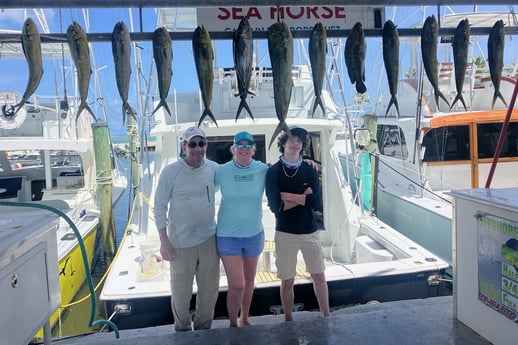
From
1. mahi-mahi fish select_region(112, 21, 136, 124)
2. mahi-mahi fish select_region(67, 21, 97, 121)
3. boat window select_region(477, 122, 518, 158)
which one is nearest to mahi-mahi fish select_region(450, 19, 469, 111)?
mahi-mahi fish select_region(112, 21, 136, 124)

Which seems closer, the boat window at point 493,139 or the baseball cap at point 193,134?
the baseball cap at point 193,134

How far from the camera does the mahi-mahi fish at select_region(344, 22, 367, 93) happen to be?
7.47ft

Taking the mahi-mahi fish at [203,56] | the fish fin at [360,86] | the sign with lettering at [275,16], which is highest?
the sign with lettering at [275,16]

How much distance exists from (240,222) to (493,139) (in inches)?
255

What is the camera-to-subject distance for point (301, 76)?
658 centimetres

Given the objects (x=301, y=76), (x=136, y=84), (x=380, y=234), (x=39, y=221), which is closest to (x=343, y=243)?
(x=380, y=234)

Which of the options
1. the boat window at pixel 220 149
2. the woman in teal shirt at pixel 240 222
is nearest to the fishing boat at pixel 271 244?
the boat window at pixel 220 149

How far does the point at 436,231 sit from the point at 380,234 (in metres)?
1.90

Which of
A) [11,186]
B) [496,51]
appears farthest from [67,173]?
[496,51]

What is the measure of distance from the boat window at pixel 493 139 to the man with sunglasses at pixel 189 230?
6.36m

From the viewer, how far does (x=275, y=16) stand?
2.35 metres

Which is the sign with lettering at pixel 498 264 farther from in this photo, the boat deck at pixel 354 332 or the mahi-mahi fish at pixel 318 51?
the mahi-mahi fish at pixel 318 51

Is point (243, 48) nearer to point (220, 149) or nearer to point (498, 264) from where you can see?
point (498, 264)

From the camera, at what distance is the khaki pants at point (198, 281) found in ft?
9.58
